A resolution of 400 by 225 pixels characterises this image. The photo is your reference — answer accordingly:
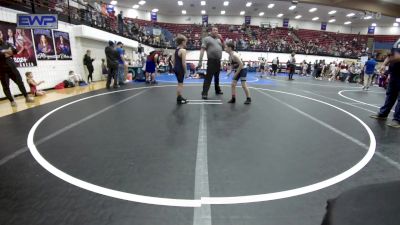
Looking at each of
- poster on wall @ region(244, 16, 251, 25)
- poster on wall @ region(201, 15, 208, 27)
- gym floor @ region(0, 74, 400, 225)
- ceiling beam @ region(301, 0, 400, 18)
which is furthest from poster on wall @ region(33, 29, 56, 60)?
poster on wall @ region(244, 16, 251, 25)

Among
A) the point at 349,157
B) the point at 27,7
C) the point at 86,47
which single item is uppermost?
the point at 27,7

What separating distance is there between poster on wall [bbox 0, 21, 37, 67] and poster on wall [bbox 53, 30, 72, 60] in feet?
4.86

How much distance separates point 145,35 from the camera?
24.7 m

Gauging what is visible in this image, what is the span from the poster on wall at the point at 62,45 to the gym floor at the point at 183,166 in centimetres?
632

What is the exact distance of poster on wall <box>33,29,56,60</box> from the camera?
29.7 ft

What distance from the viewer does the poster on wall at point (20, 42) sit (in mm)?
7536

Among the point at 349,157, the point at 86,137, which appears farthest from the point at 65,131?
the point at 349,157

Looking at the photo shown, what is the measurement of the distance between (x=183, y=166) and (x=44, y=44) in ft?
30.8

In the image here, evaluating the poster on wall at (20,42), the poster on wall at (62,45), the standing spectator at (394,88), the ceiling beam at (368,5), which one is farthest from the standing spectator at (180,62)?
the ceiling beam at (368,5)

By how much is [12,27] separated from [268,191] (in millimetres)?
9205

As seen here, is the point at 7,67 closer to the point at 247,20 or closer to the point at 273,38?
the point at 247,20

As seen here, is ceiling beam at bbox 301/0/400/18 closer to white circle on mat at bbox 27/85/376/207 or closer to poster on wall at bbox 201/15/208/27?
poster on wall at bbox 201/15/208/27

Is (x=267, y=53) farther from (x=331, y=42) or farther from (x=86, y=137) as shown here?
(x=86, y=137)

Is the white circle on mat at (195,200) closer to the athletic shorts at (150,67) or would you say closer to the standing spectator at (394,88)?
the standing spectator at (394,88)
